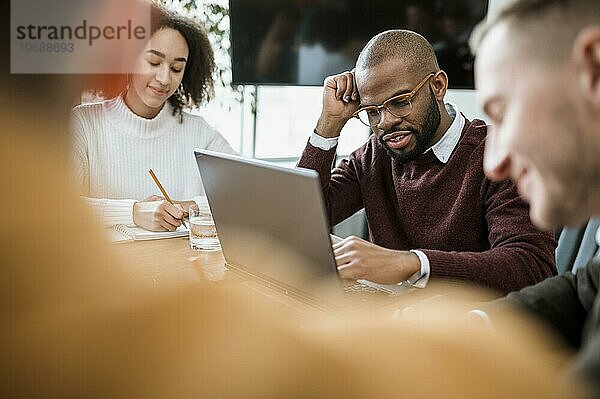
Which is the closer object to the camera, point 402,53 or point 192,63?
point 402,53

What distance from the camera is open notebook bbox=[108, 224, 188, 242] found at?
1618 millimetres

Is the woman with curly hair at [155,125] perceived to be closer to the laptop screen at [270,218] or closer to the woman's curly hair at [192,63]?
the woman's curly hair at [192,63]

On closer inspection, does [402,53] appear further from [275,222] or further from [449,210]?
[275,222]

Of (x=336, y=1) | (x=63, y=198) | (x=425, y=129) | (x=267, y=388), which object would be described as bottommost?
(x=267, y=388)

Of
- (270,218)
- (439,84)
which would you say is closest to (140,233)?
(270,218)

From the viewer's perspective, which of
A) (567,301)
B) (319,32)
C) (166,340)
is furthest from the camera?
(319,32)

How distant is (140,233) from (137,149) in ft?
2.03

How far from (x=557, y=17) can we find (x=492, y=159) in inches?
5.9

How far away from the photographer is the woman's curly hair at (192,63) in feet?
7.22

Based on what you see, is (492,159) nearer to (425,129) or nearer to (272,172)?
(272,172)

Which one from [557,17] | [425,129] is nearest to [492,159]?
[557,17]

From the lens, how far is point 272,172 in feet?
3.68

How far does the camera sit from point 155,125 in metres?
2.26

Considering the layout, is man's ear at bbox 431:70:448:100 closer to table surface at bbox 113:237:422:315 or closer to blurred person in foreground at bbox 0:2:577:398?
table surface at bbox 113:237:422:315
